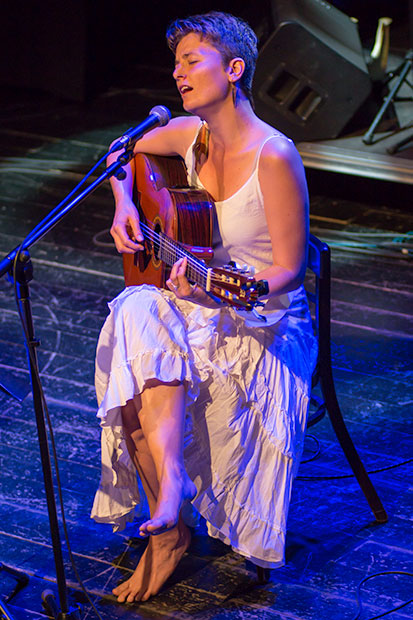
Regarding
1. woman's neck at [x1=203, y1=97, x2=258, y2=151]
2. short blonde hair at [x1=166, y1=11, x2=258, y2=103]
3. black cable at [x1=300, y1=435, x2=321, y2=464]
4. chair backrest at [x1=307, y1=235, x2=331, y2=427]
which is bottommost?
black cable at [x1=300, y1=435, x2=321, y2=464]

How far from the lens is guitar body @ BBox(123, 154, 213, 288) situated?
2412 mm

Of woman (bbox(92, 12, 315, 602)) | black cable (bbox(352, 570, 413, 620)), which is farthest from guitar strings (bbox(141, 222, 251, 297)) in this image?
black cable (bbox(352, 570, 413, 620))

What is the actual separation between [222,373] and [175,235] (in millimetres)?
421

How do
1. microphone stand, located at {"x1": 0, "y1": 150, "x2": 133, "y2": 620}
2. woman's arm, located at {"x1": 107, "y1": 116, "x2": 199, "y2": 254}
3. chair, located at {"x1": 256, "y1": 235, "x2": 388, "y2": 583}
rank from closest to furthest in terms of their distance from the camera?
microphone stand, located at {"x1": 0, "y1": 150, "x2": 133, "y2": 620} → chair, located at {"x1": 256, "y1": 235, "x2": 388, "y2": 583} → woman's arm, located at {"x1": 107, "y1": 116, "x2": 199, "y2": 254}

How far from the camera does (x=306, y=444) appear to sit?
3.12 m

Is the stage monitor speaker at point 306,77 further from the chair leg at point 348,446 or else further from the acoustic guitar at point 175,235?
the chair leg at point 348,446

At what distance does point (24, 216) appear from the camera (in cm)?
518

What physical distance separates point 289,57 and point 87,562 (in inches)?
160

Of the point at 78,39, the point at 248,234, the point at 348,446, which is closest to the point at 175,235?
the point at 248,234

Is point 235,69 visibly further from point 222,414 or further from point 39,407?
point 39,407

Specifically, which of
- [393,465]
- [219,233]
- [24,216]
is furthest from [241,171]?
[24,216]

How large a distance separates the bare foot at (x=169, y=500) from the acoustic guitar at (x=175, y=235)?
20.3 inches

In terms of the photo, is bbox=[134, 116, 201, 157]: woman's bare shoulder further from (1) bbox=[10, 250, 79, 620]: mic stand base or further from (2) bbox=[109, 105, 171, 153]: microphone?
(1) bbox=[10, 250, 79, 620]: mic stand base

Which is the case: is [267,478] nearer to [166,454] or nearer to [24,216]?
[166,454]
